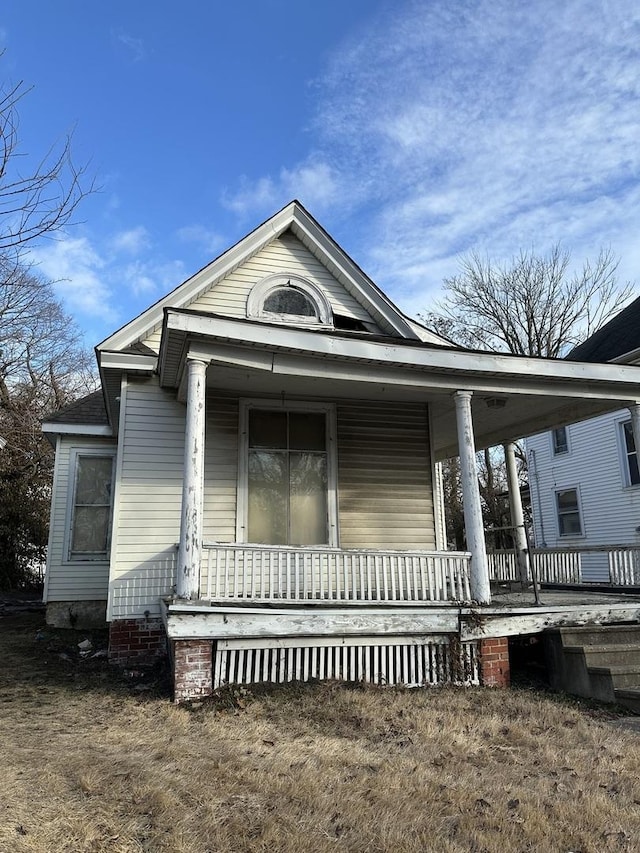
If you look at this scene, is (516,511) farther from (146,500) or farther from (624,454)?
(624,454)

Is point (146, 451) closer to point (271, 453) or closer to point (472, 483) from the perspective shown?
point (271, 453)

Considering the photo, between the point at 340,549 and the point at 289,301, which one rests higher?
the point at 289,301

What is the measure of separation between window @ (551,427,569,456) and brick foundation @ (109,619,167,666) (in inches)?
593

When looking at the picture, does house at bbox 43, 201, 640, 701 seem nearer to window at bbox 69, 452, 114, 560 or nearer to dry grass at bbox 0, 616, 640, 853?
window at bbox 69, 452, 114, 560

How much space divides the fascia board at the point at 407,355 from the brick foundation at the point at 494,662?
3.25 metres

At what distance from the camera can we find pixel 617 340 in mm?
16125

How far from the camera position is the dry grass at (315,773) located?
10.5 feet

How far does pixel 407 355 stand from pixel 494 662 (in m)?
3.66

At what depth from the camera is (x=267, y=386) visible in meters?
8.27

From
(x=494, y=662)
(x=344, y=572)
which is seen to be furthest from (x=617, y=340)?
(x=344, y=572)

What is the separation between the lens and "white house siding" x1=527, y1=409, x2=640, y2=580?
16625 mm

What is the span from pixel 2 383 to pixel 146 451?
17.9 m

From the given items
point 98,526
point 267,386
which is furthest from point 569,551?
→ point 98,526

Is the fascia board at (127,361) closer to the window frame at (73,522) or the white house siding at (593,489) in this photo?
the window frame at (73,522)
